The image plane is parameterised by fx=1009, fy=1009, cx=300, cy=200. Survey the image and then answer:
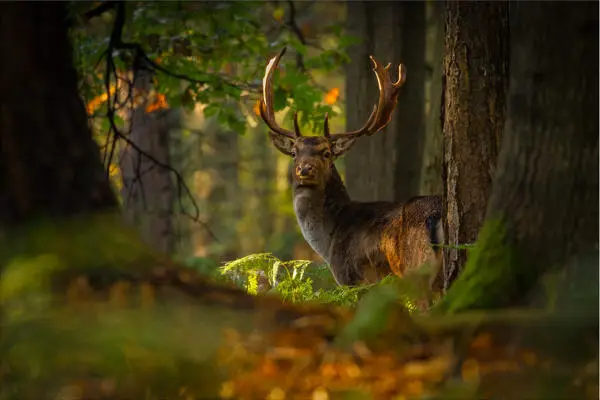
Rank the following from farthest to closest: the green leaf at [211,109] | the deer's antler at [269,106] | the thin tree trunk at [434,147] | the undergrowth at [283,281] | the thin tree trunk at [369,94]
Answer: the thin tree trunk at [369,94]
the thin tree trunk at [434,147]
the green leaf at [211,109]
the deer's antler at [269,106]
the undergrowth at [283,281]

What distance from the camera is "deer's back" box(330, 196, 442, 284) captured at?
8.49 m

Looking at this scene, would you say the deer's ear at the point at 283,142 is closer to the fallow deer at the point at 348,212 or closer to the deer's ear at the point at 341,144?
the fallow deer at the point at 348,212

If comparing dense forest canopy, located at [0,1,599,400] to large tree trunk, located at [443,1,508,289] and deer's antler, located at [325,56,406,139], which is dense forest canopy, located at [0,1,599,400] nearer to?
large tree trunk, located at [443,1,508,289]

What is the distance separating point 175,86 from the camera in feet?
33.6

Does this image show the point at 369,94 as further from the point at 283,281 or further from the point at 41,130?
the point at 41,130

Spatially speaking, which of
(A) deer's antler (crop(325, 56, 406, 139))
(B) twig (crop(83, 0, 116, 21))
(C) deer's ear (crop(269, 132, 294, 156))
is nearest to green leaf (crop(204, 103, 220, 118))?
(C) deer's ear (crop(269, 132, 294, 156))

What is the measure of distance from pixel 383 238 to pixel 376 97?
2972mm

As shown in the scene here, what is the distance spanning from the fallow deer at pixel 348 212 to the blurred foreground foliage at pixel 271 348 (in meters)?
4.42

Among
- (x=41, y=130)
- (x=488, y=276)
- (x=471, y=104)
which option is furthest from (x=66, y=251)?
(x=471, y=104)

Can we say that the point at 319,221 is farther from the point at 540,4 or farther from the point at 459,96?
the point at 540,4

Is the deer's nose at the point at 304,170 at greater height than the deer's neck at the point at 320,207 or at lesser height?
greater

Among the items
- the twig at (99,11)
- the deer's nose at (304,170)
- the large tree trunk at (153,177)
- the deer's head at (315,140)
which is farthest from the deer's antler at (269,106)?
the large tree trunk at (153,177)

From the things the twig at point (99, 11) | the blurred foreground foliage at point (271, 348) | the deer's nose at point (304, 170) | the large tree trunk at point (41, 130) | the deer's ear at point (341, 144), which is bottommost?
the blurred foreground foliage at point (271, 348)

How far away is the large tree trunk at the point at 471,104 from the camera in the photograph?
21.8ft
